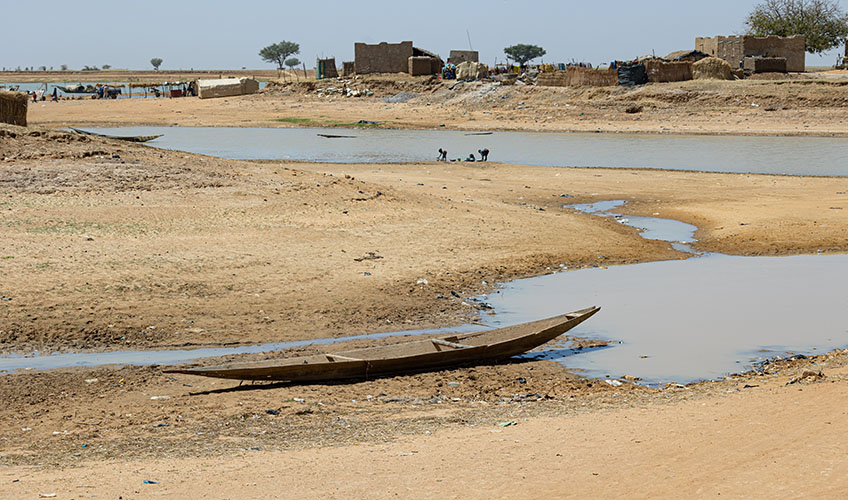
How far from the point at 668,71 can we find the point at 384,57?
726 inches

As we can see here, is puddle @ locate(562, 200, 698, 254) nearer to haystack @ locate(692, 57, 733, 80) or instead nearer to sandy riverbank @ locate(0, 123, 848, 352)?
sandy riverbank @ locate(0, 123, 848, 352)

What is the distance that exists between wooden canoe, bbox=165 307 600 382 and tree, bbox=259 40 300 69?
422ft

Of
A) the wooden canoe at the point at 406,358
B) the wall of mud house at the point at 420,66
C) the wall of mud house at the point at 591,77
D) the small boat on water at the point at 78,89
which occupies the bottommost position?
the wooden canoe at the point at 406,358

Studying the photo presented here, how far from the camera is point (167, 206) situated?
51.9 feet

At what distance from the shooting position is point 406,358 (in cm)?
884

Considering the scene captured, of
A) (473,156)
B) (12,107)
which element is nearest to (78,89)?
(473,156)

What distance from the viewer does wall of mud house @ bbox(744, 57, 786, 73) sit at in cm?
4691

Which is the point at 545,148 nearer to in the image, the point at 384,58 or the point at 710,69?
the point at 710,69

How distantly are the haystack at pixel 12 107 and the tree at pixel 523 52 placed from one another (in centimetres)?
9614

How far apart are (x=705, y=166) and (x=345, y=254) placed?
602 inches

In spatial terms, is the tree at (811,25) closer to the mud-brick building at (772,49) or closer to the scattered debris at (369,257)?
the mud-brick building at (772,49)

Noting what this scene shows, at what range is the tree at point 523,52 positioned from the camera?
113m

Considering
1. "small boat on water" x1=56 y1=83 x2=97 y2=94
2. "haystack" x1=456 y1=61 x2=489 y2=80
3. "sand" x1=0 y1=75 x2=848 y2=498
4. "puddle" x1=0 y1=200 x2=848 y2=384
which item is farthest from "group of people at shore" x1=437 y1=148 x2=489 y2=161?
"small boat on water" x1=56 y1=83 x2=97 y2=94

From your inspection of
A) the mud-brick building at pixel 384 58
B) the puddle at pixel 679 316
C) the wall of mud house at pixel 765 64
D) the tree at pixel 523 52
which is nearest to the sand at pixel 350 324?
the puddle at pixel 679 316
